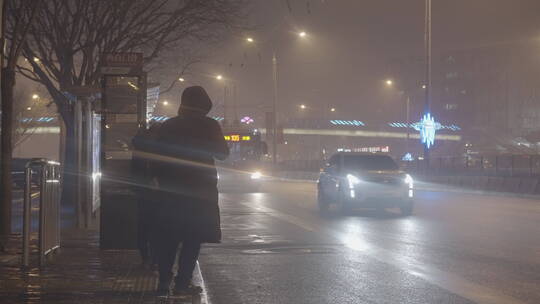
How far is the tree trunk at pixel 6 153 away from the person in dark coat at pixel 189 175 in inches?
223

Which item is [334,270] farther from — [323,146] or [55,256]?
[323,146]

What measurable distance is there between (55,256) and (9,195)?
1.88 meters

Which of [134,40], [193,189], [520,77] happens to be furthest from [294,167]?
[520,77]

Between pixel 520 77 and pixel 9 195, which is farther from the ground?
pixel 520 77

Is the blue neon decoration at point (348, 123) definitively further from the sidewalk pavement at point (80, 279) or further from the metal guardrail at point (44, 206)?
the metal guardrail at point (44, 206)

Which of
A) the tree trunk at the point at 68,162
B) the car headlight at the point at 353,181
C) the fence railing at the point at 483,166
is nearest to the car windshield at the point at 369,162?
the car headlight at the point at 353,181

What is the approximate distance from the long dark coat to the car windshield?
15.1m

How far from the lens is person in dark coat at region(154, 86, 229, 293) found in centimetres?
685

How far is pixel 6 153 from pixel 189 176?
6.19 metres

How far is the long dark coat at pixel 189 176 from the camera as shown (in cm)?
685

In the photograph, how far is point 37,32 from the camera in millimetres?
21250

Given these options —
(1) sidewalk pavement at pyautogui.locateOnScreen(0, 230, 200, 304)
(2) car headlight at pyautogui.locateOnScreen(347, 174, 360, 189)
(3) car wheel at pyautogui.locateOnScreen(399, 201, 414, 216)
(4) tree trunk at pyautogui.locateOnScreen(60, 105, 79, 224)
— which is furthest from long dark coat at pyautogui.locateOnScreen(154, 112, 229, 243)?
(3) car wheel at pyautogui.locateOnScreen(399, 201, 414, 216)

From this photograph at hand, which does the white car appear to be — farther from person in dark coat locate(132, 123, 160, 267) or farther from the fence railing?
the fence railing

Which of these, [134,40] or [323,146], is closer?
[134,40]
